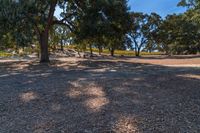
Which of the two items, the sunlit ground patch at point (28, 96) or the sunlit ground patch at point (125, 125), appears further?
the sunlit ground patch at point (28, 96)

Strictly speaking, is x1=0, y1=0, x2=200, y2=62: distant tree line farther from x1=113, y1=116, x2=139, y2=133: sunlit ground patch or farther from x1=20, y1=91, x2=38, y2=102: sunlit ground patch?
x1=113, y1=116, x2=139, y2=133: sunlit ground patch

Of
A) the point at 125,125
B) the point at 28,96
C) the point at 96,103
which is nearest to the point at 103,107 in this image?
the point at 96,103

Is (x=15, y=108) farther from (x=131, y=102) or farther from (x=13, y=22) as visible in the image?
(x=13, y=22)

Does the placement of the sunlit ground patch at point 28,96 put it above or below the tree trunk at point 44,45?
below

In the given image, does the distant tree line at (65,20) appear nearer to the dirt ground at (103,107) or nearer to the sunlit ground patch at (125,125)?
the dirt ground at (103,107)

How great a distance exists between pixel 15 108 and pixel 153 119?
3.05 m

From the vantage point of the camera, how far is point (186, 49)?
204ft

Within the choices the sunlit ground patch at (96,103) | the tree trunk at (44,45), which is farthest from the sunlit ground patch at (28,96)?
the tree trunk at (44,45)

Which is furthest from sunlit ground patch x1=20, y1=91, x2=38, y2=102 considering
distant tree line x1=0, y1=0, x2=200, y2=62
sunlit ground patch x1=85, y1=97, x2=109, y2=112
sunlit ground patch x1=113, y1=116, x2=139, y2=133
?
distant tree line x1=0, y1=0, x2=200, y2=62

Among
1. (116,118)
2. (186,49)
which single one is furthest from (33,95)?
(186,49)

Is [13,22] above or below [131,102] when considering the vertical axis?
above

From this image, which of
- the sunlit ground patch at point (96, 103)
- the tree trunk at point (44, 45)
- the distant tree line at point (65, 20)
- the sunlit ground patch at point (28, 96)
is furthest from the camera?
the tree trunk at point (44, 45)

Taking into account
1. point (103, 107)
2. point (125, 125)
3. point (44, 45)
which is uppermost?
point (44, 45)

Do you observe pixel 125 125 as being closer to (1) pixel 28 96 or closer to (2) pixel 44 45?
(1) pixel 28 96
